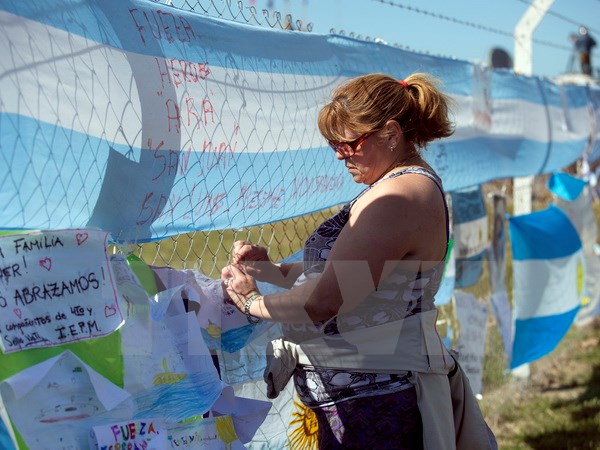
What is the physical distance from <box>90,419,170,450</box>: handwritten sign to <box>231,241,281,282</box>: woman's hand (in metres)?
0.61

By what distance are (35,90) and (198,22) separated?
0.72m

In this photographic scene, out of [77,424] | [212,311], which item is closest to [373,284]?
[212,311]

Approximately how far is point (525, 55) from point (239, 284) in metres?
4.56

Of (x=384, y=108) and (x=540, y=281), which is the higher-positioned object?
(x=384, y=108)

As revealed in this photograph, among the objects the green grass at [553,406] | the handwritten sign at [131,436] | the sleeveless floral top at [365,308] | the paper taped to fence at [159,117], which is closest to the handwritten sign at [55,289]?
the paper taped to fence at [159,117]

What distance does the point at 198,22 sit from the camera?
8.04ft

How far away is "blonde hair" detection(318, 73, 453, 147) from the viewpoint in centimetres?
238

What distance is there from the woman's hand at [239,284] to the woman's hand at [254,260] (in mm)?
24

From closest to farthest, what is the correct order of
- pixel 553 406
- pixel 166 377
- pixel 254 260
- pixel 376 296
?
pixel 166 377, pixel 376 296, pixel 254 260, pixel 553 406

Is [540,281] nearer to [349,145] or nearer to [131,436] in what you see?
[349,145]

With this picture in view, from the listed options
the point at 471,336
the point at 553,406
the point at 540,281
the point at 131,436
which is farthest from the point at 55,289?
the point at 553,406

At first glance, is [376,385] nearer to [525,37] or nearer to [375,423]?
[375,423]

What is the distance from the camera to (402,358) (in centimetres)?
237

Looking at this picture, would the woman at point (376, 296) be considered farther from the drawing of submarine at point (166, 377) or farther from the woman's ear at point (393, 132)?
the drawing of submarine at point (166, 377)
